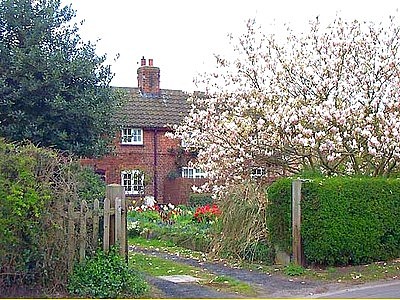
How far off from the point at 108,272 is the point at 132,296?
52 centimetres

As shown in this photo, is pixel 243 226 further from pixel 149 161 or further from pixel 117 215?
pixel 149 161

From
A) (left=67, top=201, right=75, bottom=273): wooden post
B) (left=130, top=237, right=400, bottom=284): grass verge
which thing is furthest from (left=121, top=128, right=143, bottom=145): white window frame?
(left=67, top=201, right=75, bottom=273): wooden post

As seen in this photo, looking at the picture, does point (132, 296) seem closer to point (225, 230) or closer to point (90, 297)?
point (90, 297)

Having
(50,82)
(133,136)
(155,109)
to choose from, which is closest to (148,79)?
(155,109)

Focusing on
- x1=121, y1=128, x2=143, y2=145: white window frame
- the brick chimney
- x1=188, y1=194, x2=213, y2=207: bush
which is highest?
the brick chimney

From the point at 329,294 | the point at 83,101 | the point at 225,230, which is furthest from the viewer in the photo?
the point at 83,101

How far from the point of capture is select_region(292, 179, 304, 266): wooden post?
14688 mm

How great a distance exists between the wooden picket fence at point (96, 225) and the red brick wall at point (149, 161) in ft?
72.7

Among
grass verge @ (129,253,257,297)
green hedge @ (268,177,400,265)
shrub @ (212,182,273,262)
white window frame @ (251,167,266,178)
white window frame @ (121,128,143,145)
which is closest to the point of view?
grass verge @ (129,253,257,297)

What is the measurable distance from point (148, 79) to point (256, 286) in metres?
25.4

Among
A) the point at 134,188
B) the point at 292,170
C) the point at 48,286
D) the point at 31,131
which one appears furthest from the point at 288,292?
the point at 134,188

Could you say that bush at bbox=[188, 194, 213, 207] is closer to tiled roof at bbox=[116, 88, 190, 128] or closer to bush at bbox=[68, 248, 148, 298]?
tiled roof at bbox=[116, 88, 190, 128]

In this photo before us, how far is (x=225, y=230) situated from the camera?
54.7 feet

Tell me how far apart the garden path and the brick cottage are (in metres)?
18.5
